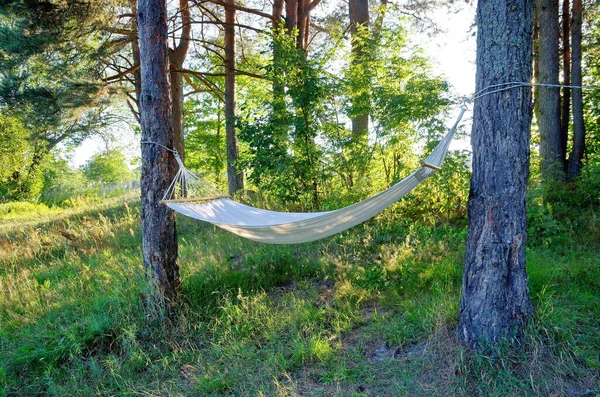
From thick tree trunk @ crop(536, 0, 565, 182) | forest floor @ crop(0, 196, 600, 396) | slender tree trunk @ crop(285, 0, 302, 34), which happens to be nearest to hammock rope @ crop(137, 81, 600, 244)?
forest floor @ crop(0, 196, 600, 396)

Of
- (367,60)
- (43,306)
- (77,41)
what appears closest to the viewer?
(43,306)

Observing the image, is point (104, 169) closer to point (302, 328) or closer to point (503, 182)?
point (302, 328)

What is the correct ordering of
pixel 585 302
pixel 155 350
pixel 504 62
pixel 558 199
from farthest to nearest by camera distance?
pixel 558 199 → pixel 155 350 → pixel 585 302 → pixel 504 62

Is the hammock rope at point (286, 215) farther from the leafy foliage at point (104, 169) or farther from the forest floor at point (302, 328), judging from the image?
the leafy foliage at point (104, 169)

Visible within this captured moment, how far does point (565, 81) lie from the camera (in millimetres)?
4648

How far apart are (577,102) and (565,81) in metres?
0.73

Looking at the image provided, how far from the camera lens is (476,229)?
1.81 meters

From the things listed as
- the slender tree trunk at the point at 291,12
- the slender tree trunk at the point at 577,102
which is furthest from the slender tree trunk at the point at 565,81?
the slender tree trunk at the point at 291,12

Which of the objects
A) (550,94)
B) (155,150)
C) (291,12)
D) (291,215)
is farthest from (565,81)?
(155,150)

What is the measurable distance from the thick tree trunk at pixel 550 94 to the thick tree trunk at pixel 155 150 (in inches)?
153

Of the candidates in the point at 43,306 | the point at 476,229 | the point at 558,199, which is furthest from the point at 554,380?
the point at 43,306

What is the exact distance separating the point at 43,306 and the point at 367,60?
3759 mm

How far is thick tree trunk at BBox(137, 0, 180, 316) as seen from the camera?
2.46m

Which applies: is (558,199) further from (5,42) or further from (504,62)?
(5,42)
